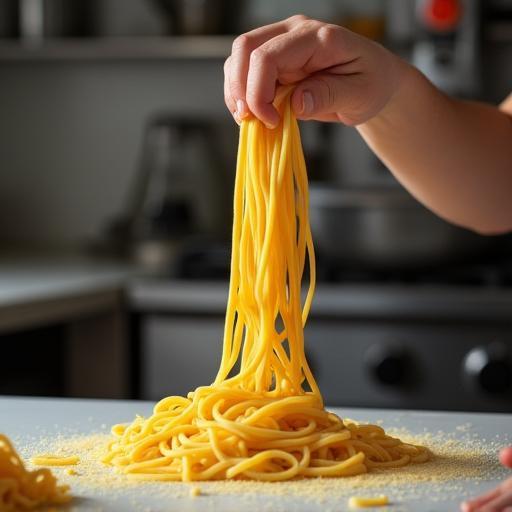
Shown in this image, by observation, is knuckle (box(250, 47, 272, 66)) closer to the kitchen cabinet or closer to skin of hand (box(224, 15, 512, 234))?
skin of hand (box(224, 15, 512, 234))

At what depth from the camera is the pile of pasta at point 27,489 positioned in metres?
1.05

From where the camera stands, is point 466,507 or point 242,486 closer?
point 466,507

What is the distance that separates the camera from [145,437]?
49.5 inches

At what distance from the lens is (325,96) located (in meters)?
1.37

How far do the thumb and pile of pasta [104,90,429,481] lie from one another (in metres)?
0.03

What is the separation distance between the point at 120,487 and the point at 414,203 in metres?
1.77

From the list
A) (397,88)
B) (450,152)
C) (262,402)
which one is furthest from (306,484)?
(450,152)

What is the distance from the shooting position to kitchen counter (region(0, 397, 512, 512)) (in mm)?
1052

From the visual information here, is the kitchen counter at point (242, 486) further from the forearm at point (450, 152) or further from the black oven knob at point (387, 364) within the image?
the black oven knob at point (387, 364)

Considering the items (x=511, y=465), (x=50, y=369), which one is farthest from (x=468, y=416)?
(x=50, y=369)

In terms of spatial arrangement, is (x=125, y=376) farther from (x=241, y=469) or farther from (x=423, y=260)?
(x=241, y=469)

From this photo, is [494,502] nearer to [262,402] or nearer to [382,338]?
[262,402]

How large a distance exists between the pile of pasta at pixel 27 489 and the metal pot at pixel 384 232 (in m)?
1.79

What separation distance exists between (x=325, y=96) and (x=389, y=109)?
295 millimetres
